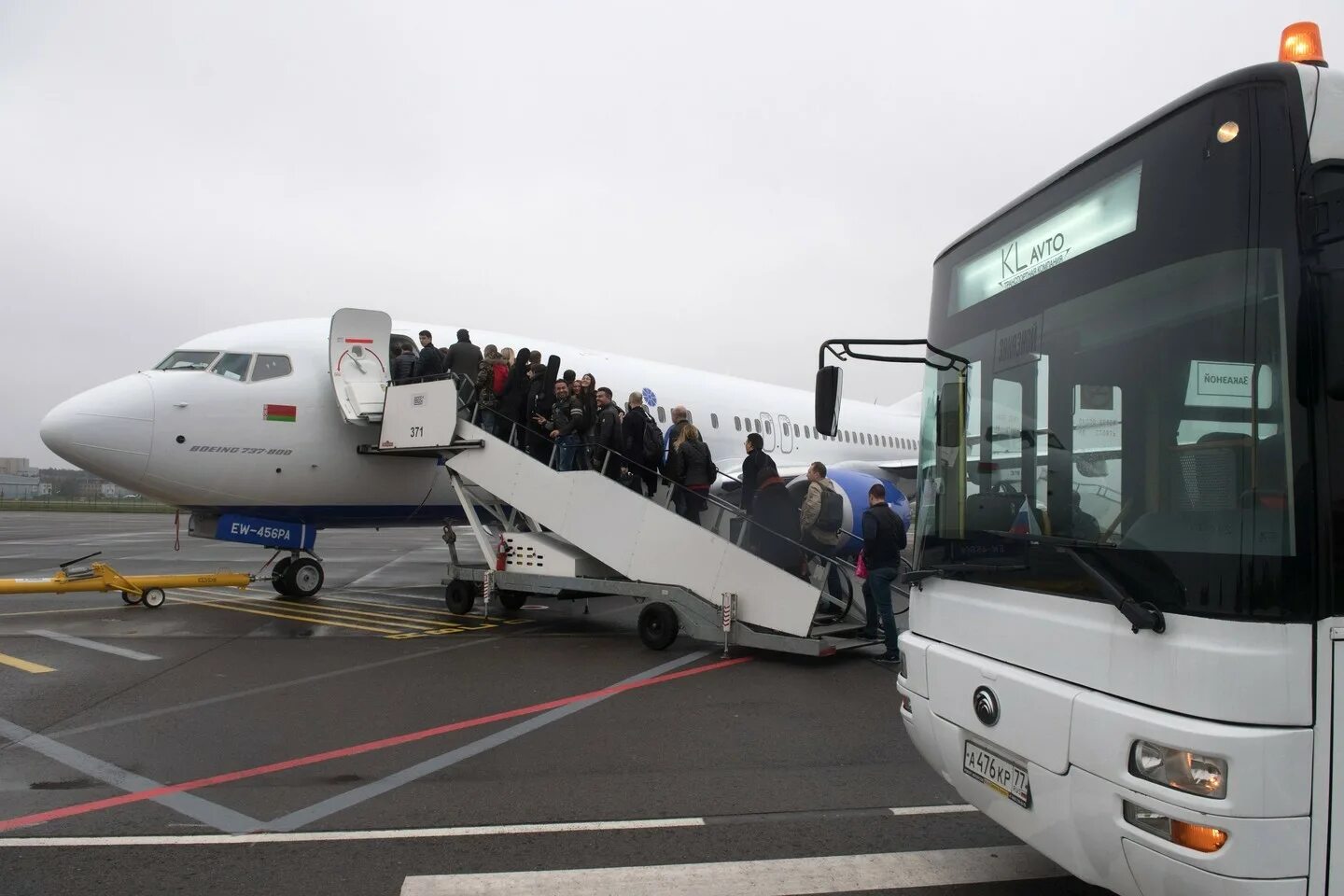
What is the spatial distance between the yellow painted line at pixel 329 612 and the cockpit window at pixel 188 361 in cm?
344

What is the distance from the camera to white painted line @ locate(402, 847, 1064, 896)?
366 centimetres

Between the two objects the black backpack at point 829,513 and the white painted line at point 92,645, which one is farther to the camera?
the black backpack at point 829,513

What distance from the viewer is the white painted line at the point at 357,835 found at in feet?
13.6

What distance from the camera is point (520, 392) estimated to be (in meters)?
10.8

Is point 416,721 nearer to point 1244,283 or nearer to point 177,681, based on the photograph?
point 177,681

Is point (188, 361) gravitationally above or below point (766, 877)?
above

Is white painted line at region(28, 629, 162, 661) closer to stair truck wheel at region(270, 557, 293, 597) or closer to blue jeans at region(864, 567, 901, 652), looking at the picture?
stair truck wheel at region(270, 557, 293, 597)

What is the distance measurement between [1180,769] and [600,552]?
24.0 ft

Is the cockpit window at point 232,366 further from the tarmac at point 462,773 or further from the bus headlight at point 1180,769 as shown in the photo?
the bus headlight at point 1180,769

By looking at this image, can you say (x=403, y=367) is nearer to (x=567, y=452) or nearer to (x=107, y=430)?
(x=567, y=452)

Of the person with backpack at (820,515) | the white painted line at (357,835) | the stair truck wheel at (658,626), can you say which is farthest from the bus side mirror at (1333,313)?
the stair truck wheel at (658,626)

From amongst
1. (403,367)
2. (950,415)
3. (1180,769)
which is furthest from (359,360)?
(1180,769)

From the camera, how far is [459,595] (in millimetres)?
11141

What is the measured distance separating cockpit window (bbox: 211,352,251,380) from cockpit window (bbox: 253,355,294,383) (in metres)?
0.12
